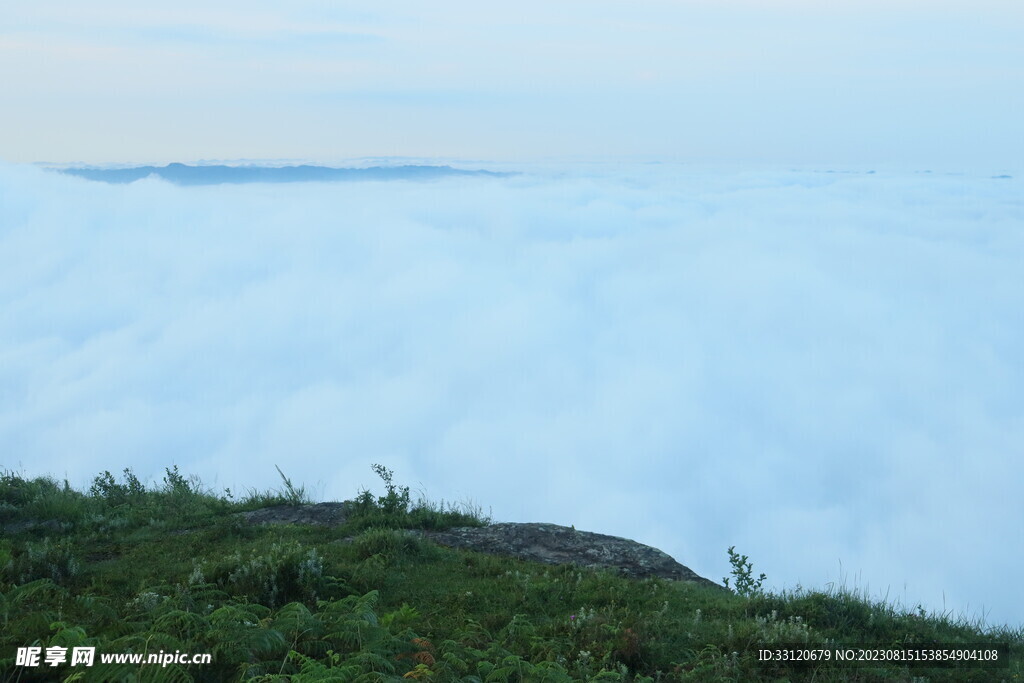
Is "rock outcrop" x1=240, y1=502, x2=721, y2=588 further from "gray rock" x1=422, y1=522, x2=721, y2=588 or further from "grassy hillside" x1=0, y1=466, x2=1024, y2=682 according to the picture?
"grassy hillside" x1=0, y1=466, x2=1024, y2=682

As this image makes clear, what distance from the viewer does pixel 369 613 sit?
606 cm

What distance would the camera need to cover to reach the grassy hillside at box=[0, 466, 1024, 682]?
17.3ft

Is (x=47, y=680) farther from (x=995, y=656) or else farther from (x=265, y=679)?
(x=995, y=656)

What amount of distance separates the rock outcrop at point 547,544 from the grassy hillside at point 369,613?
0.68m

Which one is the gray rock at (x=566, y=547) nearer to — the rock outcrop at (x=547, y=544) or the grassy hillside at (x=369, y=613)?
the rock outcrop at (x=547, y=544)

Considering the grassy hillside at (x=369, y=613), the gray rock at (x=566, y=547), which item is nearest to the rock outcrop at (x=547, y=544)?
the gray rock at (x=566, y=547)

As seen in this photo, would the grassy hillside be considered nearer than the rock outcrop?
Yes

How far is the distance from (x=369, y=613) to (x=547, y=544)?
4826 millimetres

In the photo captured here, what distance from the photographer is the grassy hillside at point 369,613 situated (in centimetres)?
529

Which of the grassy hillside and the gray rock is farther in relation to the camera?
the gray rock

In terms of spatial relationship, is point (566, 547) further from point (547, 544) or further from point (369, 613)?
point (369, 613)

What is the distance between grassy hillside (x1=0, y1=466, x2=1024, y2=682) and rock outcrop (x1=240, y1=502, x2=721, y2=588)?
2.22 ft

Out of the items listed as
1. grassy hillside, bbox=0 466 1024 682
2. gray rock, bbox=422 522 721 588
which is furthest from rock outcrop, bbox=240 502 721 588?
grassy hillside, bbox=0 466 1024 682

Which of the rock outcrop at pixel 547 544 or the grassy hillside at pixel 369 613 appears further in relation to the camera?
the rock outcrop at pixel 547 544
